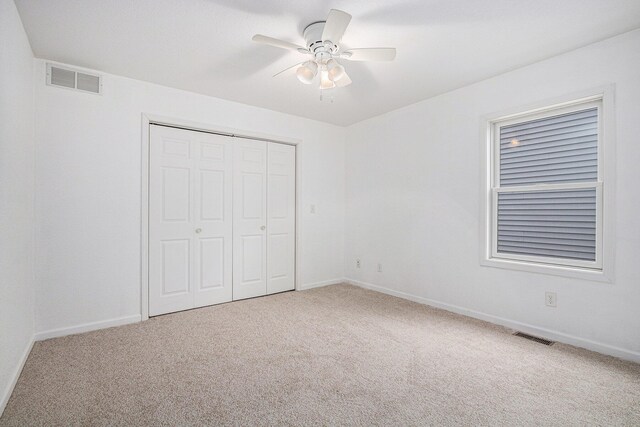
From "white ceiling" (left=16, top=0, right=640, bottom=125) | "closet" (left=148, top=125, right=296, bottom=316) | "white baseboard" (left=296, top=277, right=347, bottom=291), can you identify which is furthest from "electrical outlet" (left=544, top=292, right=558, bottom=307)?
"closet" (left=148, top=125, right=296, bottom=316)

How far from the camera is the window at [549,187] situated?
2617mm

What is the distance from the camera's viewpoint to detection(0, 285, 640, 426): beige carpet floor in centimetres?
172

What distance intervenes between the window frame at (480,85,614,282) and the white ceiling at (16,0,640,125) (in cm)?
46

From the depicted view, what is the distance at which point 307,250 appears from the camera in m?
4.55

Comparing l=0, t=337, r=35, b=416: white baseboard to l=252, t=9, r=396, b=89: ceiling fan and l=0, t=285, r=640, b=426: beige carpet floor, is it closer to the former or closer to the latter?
l=0, t=285, r=640, b=426: beige carpet floor

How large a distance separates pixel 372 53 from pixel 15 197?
2720 mm

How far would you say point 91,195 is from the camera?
2.94 meters

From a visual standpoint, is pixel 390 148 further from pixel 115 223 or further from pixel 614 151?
pixel 115 223

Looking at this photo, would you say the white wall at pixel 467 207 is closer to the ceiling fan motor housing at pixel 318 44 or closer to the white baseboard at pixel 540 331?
the white baseboard at pixel 540 331

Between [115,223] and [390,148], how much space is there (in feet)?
11.0

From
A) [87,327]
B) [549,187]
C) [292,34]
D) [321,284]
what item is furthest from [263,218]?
[549,187]

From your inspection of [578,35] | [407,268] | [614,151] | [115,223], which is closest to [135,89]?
[115,223]

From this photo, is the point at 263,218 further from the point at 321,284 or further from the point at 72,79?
the point at 72,79

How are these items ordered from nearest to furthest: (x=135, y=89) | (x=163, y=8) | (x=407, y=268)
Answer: (x=163, y=8) < (x=135, y=89) < (x=407, y=268)
